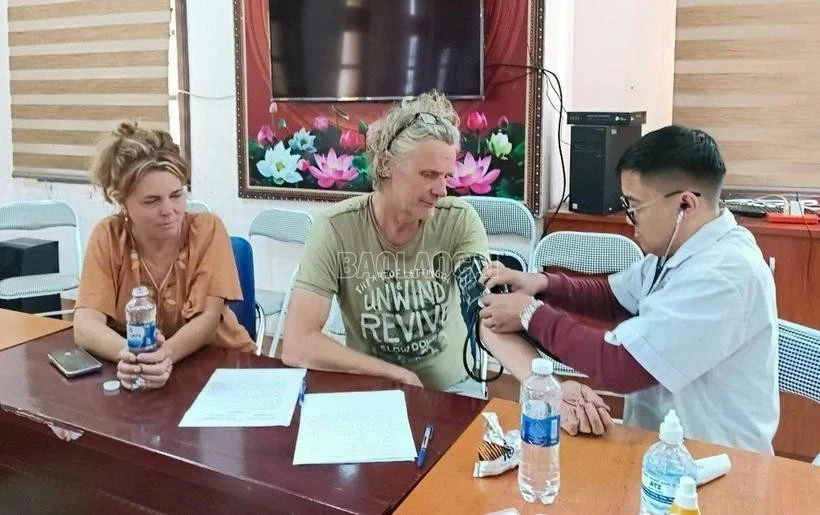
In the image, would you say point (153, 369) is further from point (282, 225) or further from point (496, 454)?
point (282, 225)

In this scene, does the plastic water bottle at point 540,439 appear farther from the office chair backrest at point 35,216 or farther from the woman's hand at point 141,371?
the office chair backrest at point 35,216

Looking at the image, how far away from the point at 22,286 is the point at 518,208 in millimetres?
2430

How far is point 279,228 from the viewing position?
12.0 ft

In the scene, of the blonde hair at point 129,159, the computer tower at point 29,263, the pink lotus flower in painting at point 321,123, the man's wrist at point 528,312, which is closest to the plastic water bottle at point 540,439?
the man's wrist at point 528,312

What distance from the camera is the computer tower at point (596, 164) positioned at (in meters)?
2.89

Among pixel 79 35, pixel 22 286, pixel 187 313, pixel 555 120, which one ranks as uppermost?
→ pixel 79 35

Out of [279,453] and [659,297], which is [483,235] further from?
[279,453]

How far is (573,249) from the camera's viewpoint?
9.31 ft

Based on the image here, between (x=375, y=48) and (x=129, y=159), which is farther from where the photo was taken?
(x=375, y=48)

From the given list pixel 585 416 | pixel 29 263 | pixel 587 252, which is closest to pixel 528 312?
pixel 585 416

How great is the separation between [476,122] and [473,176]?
24 cm

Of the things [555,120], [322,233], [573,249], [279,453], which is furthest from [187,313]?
[555,120]

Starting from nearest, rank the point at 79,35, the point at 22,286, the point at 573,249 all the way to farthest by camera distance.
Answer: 1. the point at 573,249
2. the point at 22,286
3. the point at 79,35

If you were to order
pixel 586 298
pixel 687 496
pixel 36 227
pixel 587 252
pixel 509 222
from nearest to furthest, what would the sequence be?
pixel 687 496, pixel 586 298, pixel 587 252, pixel 509 222, pixel 36 227
